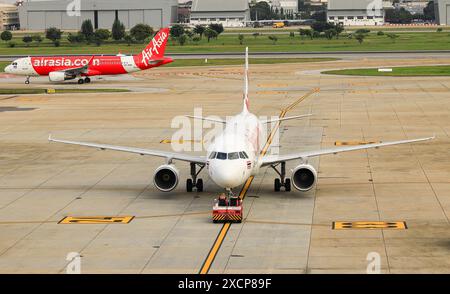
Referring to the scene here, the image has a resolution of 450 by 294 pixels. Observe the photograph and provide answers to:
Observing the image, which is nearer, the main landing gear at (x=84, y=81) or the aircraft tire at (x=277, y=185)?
the aircraft tire at (x=277, y=185)

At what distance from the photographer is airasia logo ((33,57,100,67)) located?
113938mm

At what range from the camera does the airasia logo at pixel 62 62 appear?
374 feet

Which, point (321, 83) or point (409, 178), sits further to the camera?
point (321, 83)

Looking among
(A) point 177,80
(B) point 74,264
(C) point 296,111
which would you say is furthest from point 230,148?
(A) point 177,80

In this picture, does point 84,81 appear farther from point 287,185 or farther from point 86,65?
point 287,185

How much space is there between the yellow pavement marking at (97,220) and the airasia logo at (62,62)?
75764 millimetres

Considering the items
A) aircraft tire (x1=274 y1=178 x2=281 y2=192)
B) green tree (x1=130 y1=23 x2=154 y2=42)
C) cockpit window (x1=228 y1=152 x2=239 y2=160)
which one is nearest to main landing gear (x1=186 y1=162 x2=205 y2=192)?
aircraft tire (x1=274 y1=178 x2=281 y2=192)

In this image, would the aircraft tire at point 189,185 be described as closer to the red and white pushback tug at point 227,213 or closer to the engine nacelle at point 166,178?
the engine nacelle at point 166,178

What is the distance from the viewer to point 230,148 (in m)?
39.7

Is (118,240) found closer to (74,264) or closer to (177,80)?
(74,264)

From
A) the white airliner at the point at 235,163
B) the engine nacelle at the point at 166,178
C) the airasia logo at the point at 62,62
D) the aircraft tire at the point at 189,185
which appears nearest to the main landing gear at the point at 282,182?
the white airliner at the point at 235,163

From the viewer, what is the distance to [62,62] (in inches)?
4540

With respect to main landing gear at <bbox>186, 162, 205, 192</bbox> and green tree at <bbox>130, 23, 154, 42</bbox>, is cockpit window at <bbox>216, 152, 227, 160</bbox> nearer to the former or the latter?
main landing gear at <bbox>186, 162, 205, 192</bbox>

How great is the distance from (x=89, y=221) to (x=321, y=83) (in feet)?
232
